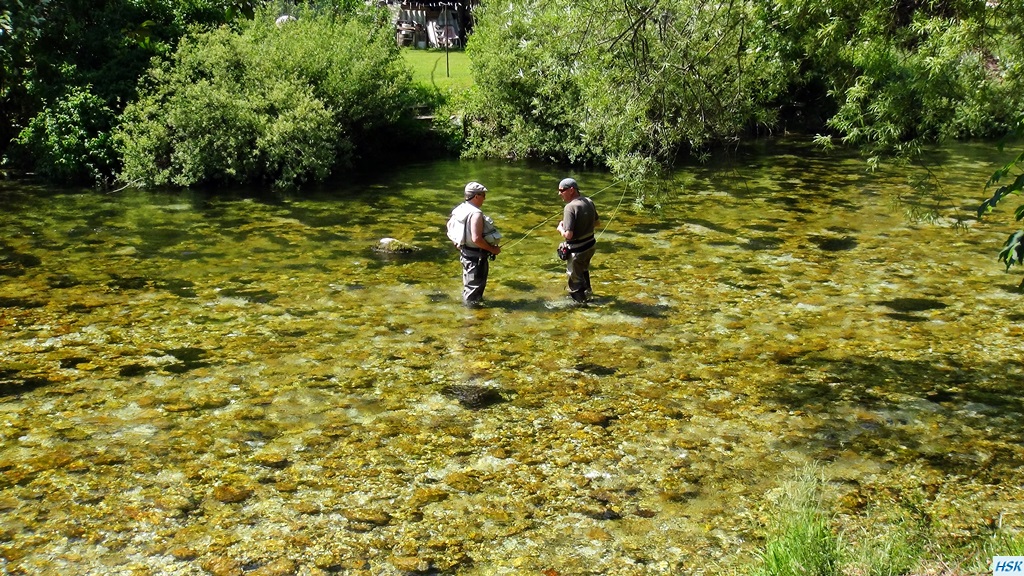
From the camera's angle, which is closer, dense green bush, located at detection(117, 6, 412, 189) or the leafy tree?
dense green bush, located at detection(117, 6, 412, 189)

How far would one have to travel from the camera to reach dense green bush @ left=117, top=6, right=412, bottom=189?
23.7 meters

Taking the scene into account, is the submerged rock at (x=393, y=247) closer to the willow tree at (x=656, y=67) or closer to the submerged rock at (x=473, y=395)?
the willow tree at (x=656, y=67)

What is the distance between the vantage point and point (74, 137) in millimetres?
24438

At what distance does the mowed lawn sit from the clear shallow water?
13.4 meters

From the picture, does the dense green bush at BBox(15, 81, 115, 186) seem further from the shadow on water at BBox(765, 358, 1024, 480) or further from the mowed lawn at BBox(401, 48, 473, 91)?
the shadow on water at BBox(765, 358, 1024, 480)

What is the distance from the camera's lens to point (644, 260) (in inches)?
678

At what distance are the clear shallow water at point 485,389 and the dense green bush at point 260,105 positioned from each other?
190 inches

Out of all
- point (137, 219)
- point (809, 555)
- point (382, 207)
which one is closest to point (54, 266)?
point (137, 219)

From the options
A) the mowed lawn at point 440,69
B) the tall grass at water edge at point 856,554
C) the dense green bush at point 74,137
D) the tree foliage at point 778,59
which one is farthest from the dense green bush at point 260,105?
the tall grass at water edge at point 856,554

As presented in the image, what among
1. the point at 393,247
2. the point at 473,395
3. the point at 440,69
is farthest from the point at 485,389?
the point at 440,69

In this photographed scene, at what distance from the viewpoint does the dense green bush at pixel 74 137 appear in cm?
2448

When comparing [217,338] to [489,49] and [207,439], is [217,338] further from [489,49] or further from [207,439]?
[489,49]

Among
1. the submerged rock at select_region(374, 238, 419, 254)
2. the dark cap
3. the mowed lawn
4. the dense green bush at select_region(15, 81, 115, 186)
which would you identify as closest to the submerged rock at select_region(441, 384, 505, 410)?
the dark cap

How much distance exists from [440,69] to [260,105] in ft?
41.4
